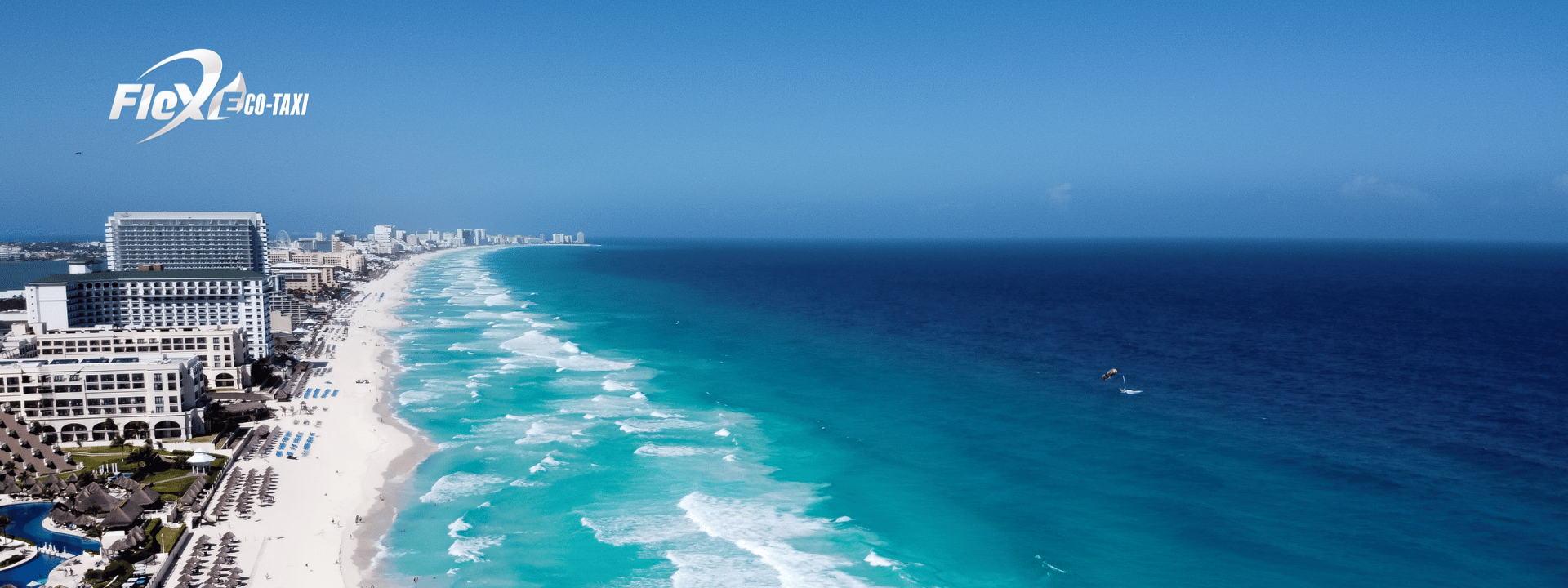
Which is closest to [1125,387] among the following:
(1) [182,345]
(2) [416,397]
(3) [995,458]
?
(3) [995,458]

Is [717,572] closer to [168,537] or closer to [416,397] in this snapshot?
[168,537]

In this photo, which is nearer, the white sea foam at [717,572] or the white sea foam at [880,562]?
the white sea foam at [717,572]

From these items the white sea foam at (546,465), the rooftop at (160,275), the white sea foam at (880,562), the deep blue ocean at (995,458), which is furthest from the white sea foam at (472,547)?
the rooftop at (160,275)

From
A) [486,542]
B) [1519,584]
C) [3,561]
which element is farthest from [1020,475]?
[3,561]

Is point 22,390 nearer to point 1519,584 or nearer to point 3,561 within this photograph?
point 3,561

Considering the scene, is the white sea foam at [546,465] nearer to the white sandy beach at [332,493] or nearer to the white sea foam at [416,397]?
the white sandy beach at [332,493]

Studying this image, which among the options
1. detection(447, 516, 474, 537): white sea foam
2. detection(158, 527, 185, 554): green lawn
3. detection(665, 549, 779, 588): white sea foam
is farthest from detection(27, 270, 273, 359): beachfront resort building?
detection(665, 549, 779, 588): white sea foam

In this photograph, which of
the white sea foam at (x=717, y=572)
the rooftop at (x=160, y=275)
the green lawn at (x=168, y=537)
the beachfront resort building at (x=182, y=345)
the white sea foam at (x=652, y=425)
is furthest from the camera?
the rooftop at (x=160, y=275)

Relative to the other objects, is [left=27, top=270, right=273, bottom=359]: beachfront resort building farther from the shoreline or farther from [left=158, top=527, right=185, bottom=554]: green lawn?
[left=158, top=527, right=185, bottom=554]: green lawn
